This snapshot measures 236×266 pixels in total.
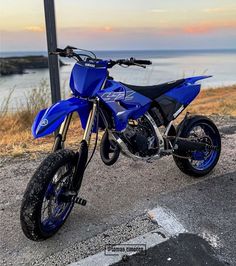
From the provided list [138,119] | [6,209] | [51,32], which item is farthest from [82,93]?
[51,32]

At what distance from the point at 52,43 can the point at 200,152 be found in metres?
2.09

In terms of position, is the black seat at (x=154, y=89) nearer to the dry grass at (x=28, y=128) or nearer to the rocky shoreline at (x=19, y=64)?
the dry grass at (x=28, y=128)

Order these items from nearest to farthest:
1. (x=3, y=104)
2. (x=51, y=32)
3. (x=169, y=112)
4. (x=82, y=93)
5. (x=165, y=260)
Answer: (x=165, y=260), (x=82, y=93), (x=169, y=112), (x=51, y=32), (x=3, y=104)

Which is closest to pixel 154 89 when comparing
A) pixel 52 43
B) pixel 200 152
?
pixel 200 152

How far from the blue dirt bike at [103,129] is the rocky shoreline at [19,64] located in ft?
18.4

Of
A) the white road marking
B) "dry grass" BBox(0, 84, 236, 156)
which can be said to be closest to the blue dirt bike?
the white road marking

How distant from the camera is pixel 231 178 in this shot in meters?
3.78

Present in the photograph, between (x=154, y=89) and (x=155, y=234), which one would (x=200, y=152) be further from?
(x=155, y=234)

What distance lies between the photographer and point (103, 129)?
3086 millimetres

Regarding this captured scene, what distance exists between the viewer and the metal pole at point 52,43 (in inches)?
156

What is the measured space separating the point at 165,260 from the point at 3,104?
4.89 meters

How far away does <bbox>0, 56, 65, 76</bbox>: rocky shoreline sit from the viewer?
29.2ft

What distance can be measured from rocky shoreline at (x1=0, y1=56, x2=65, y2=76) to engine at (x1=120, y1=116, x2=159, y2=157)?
5647 mm

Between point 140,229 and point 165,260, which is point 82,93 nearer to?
point 140,229
